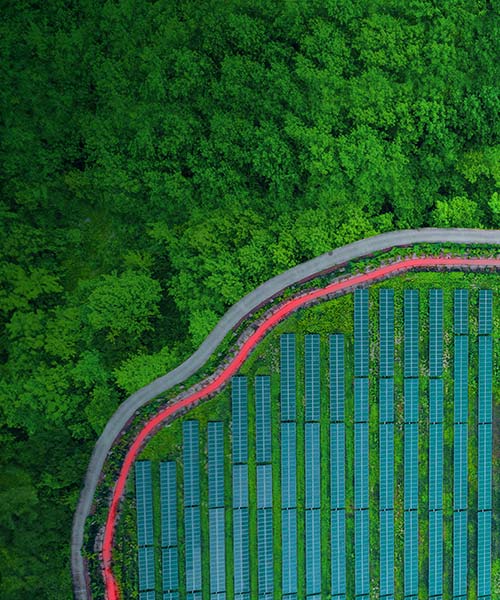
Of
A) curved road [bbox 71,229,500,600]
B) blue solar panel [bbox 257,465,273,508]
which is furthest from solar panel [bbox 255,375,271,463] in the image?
curved road [bbox 71,229,500,600]

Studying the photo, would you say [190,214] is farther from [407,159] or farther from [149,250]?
[407,159]

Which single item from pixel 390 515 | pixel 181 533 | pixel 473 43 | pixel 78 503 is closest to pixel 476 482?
pixel 390 515

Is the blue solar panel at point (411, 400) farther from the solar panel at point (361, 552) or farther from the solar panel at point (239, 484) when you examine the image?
the solar panel at point (239, 484)

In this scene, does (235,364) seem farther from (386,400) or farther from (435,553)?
(435,553)

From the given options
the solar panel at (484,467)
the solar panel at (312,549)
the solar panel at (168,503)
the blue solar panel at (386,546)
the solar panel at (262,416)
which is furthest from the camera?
the solar panel at (484,467)

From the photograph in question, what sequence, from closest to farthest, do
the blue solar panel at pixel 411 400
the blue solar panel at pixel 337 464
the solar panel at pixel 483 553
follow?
the blue solar panel at pixel 337 464, the blue solar panel at pixel 411 400, the solar panel at pixel 483 553

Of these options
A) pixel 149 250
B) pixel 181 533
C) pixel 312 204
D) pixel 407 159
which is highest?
pixel 407 159

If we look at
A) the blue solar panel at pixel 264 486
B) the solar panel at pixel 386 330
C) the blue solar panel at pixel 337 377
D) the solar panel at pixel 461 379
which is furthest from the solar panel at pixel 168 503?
the solar panel at pixel 461 379
